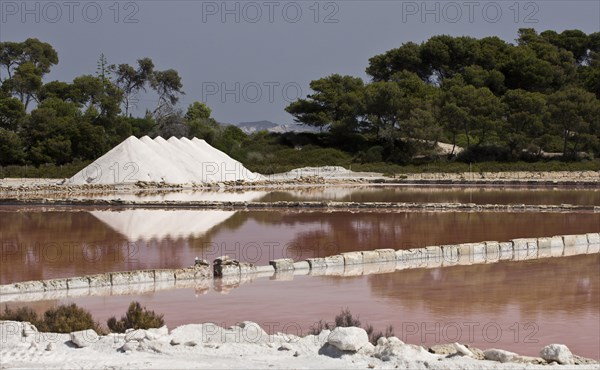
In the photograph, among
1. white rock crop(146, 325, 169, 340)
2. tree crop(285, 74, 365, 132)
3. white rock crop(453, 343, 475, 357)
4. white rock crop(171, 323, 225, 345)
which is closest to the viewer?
white rock crop(453, 343, 475, 357)

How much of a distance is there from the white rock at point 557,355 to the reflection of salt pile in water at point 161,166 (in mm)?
25865

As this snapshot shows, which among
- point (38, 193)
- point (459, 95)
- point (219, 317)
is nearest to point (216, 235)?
point (219, 317)

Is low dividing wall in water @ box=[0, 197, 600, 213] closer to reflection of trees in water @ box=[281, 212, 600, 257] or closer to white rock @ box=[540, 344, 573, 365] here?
reflection of trees in water @ box=[281, 212, 600, 257]

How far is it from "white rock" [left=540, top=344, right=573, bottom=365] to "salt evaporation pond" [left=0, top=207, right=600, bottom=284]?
21.8 ft

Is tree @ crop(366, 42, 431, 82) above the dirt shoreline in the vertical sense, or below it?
above

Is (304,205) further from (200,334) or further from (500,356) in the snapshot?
(500,356)

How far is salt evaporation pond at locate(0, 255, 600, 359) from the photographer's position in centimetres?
804

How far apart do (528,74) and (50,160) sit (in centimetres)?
2472

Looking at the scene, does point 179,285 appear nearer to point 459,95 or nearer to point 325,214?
point 325,214

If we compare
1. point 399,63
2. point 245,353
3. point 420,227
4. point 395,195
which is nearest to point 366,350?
point 245,353

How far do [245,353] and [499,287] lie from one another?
448cm

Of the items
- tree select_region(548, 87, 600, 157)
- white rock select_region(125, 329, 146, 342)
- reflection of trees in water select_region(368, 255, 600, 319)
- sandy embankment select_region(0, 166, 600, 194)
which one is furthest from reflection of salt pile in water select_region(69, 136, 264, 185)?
white rock select_region(125, 329, 146, 342)

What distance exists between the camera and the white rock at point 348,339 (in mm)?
6699

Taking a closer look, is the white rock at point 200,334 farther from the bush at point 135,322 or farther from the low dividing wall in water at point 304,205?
the low dividing wall in water at point 304,205
